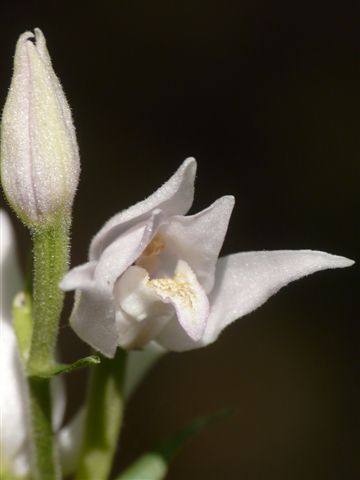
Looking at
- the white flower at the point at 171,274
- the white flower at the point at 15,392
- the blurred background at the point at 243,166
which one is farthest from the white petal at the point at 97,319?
the blurred background at the point at 243,166

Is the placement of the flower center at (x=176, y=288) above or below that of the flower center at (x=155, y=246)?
below

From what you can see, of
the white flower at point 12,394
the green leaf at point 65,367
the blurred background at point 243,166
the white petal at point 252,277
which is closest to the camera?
the green leaf at point 65,367

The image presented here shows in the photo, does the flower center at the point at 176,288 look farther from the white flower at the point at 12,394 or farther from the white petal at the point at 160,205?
the white flower at the point at 12,394

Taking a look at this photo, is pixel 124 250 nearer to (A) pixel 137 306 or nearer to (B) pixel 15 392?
(A) pixel 137 306

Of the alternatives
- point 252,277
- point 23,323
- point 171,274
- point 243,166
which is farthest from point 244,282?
point 243,166

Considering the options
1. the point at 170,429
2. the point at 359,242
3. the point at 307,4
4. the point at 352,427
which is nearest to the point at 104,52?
the point at 307,4

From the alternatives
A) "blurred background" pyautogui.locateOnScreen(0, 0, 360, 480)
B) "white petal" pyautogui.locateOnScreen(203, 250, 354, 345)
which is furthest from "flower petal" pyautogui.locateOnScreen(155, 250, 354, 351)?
"blurred background" pyautogui.locateOnScreen(0, 0, 360, 480)

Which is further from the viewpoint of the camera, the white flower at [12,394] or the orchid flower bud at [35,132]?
the white flower at [12,394]
